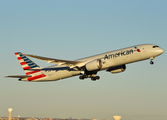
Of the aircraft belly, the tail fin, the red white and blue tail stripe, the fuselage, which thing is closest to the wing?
the fuselage

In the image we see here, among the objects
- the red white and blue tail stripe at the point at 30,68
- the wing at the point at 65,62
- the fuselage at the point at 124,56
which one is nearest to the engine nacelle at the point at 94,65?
the fuselage at the point at 124,56

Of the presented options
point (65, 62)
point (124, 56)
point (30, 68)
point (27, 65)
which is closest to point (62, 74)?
point (65, 62)

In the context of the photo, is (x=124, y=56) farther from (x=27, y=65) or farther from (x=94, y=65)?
(x=27, y=65)

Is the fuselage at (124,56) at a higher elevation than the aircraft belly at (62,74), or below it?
higher

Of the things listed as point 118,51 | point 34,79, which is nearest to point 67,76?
point 34,79

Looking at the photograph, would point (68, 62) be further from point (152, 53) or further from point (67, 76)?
point (152, 53)

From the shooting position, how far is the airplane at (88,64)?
4681 centimetres

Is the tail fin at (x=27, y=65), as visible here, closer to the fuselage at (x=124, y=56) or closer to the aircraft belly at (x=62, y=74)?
the aircraft belly at (x=62, y=74)

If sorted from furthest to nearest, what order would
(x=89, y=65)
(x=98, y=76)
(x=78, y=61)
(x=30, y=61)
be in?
(x=30, y=61), (x=98, y=76), (x=78, y=61), (x=89, y=65)

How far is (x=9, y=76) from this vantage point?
178 feet

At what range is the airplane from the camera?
154 feet

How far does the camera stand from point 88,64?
1954 inches

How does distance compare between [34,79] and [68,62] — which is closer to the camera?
[68,62]

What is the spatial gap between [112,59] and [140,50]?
18.3 feet
